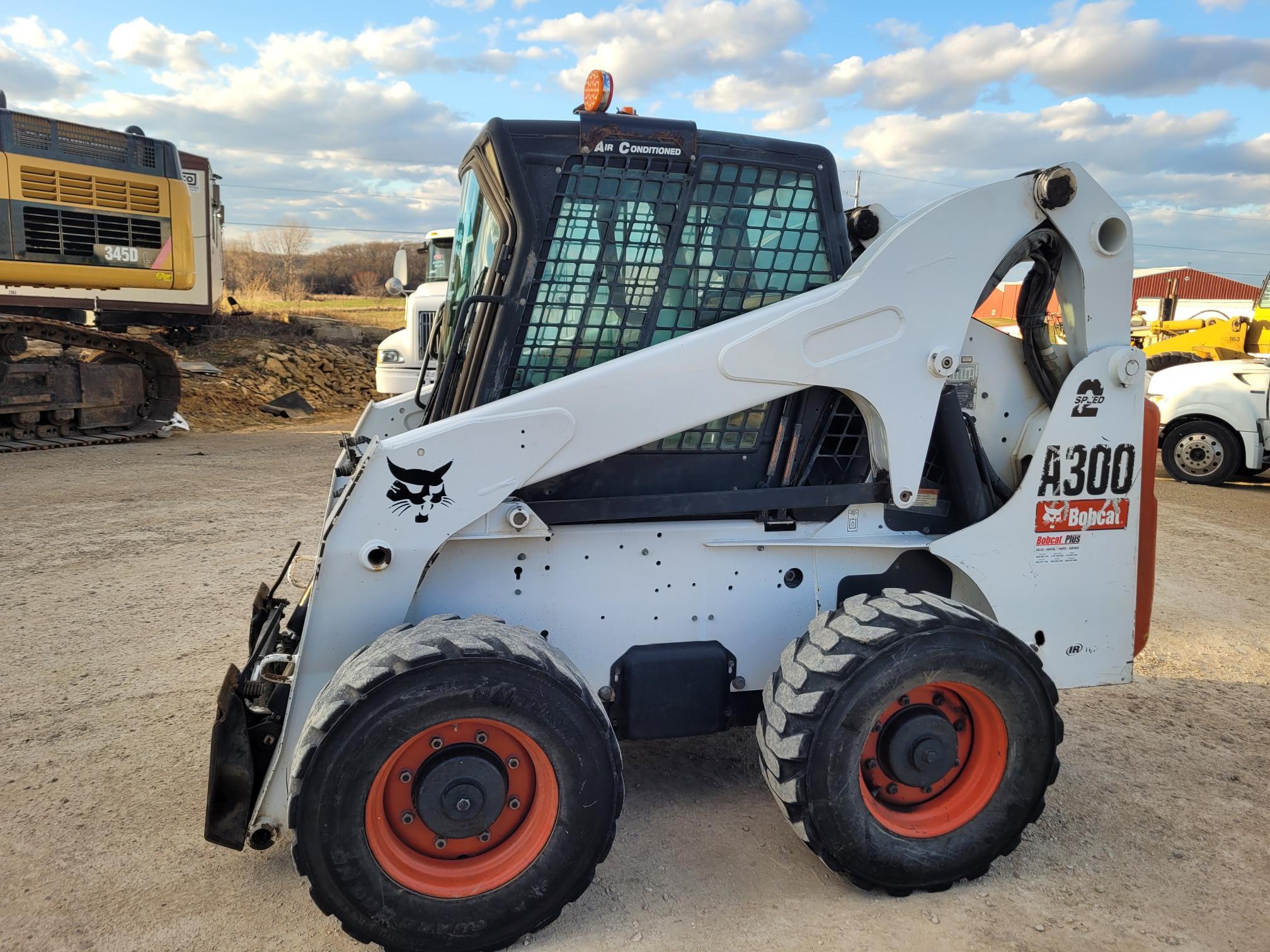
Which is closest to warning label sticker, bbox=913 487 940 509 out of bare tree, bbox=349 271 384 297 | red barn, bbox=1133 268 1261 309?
bare tree, bbox=349 271 384 297

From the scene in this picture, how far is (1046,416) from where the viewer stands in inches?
145

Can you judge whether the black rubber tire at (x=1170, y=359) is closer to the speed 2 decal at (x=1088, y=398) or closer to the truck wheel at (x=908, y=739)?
the speed 2 decal at (x=1088, y=398)

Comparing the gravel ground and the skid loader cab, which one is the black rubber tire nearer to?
the gravel ground

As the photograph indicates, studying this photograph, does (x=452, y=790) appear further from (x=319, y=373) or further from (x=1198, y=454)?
(x=319, y=373)

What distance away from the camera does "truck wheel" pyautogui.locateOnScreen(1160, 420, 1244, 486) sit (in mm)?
11078

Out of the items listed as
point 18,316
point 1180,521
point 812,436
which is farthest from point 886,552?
point 18,316

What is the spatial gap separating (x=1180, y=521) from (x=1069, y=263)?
6785mm

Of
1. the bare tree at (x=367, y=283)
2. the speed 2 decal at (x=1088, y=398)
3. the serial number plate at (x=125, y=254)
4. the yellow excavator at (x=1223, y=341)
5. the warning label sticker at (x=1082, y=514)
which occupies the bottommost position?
the warning label sticker at (x=1082, y=514)

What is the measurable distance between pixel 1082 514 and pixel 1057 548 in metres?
0.15

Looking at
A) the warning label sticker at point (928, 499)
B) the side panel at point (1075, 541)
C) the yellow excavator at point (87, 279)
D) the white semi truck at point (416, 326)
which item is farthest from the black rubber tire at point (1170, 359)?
the yellow excavator at point (87, 279)

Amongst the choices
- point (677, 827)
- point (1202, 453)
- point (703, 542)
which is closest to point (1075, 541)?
point (703, 542)

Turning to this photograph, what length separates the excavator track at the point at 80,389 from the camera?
39.3 feet

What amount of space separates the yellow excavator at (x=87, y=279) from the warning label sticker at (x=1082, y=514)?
11.9 m

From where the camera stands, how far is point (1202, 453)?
36.9ft
